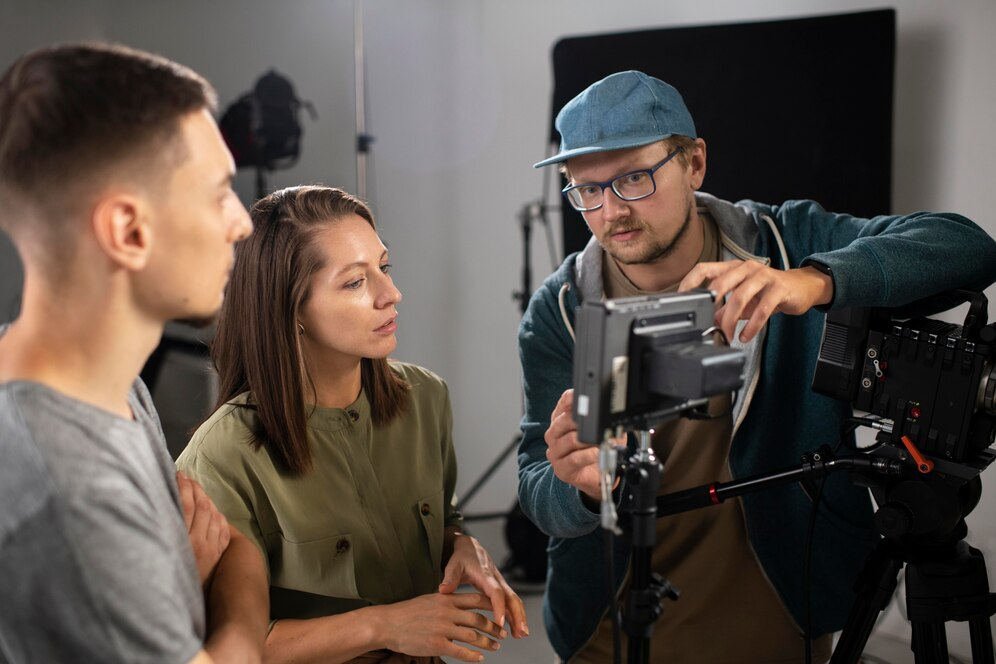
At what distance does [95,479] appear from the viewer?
2.59 ft

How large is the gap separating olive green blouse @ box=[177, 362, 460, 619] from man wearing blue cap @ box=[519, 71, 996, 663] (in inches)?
7.7

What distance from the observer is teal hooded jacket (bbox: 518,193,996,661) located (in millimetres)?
1523

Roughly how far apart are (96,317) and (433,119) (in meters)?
3.21

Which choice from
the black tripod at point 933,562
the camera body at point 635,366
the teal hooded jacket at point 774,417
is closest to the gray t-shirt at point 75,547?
the camera body at point 635,366

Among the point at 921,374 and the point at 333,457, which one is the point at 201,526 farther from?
the point at 921,374

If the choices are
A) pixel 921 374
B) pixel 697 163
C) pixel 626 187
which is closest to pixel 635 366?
pixel 921 374

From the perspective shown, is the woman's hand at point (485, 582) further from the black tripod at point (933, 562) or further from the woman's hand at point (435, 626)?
the black tripod at point (933, 562)

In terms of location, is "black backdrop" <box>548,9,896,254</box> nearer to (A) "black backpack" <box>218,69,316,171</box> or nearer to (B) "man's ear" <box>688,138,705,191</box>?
(B) "man's ear" <box>688,138,705,191</box>

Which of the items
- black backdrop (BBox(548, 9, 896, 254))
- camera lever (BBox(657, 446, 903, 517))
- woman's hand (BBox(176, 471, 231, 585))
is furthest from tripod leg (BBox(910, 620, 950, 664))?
black backdrop (BBox(548, 9, 896, 254))

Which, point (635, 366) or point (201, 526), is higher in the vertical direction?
point (635, 366)

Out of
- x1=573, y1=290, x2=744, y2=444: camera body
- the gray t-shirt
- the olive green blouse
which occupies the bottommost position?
the olive green blouse

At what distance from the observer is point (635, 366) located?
1001mm

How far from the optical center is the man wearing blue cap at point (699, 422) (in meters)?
1.65

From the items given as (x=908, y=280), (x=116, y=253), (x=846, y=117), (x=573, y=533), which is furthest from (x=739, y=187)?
(x=116, y=253)
